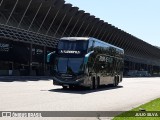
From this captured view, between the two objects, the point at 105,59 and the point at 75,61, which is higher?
the point at 105,59

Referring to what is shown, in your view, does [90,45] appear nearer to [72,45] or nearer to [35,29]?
[72,45]

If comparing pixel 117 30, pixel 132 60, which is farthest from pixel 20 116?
pixel 132 60

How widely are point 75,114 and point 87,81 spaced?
1212cm

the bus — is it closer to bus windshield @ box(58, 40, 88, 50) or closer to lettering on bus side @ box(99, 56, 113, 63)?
bus windshield @ box(58, 40, 88, 50)

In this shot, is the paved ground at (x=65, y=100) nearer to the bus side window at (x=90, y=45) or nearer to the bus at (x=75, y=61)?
the bus at (x=75, y=61)

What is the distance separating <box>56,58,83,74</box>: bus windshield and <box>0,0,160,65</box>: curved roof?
2453 centimetres

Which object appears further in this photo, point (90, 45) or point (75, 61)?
point (90, 45)

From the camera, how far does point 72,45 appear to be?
23.6 metres

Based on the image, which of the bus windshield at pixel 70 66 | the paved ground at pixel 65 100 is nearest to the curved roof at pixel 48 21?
the bus windshield at pixel 70 66

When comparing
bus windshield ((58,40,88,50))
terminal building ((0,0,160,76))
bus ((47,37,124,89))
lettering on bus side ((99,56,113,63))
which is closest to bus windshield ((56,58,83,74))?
bus ((47,37,124,89))

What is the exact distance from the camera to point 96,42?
25.2 meters

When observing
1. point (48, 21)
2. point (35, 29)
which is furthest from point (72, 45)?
point (48, 21)

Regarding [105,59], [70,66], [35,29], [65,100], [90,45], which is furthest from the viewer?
[35,29]

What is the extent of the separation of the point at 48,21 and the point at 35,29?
15.9 feet
